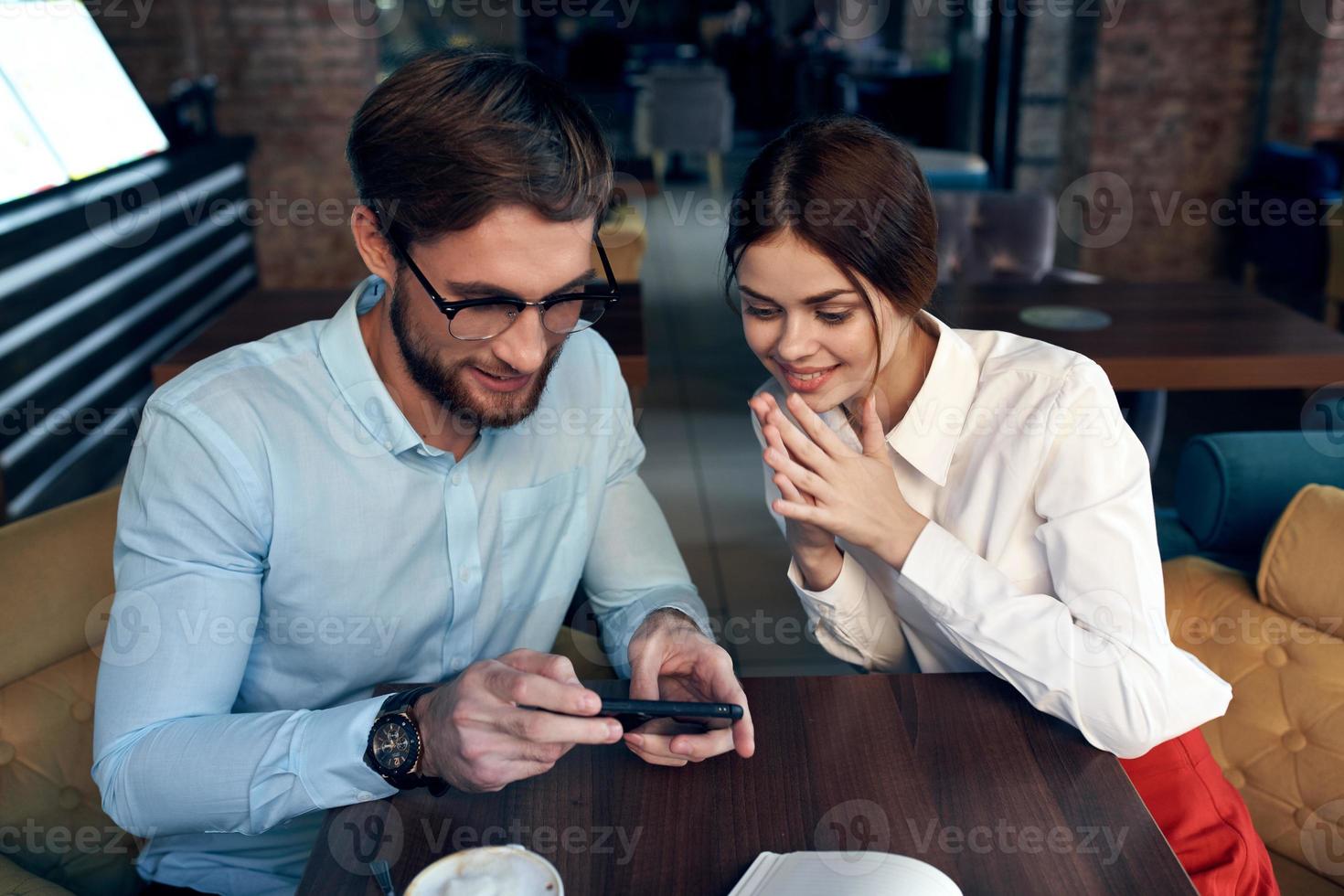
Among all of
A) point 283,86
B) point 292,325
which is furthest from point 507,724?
point 283,86

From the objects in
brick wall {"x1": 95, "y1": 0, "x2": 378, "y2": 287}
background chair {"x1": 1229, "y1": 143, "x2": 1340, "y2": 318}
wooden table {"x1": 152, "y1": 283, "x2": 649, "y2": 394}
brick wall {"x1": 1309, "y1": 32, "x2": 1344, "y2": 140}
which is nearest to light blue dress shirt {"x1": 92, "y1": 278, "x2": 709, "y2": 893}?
wooden table {"x1": 152, "y1": 283, "x2": 649, "y2": 394}

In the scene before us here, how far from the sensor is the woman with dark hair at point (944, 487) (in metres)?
1.25

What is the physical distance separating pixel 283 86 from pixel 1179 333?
410 centimetres

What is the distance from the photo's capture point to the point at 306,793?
3.68 feet

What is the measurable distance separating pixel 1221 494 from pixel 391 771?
1.48 metres

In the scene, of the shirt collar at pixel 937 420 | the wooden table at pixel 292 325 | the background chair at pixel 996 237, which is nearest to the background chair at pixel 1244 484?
the shirt collar at pixel 937 420

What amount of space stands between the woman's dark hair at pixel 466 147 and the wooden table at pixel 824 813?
24.4 inches

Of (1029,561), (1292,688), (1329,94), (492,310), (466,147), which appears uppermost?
(466,147)

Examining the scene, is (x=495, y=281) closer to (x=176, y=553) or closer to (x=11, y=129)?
(x=176, y=553)

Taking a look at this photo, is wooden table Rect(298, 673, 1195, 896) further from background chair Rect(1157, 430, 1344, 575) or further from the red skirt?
background chair Rect(1157, 430, 1344, 575)

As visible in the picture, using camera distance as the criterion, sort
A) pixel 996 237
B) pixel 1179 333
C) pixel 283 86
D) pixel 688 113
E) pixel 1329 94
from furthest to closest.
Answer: pixel 688 113
pixel 1329 94
pixel 283 86
pixel 996 237
pixel 1179 333

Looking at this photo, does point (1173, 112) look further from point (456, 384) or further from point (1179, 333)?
point (456, 384)

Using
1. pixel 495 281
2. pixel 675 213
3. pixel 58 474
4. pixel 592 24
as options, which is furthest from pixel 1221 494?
pixel 592 24

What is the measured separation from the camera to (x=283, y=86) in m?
5.22
